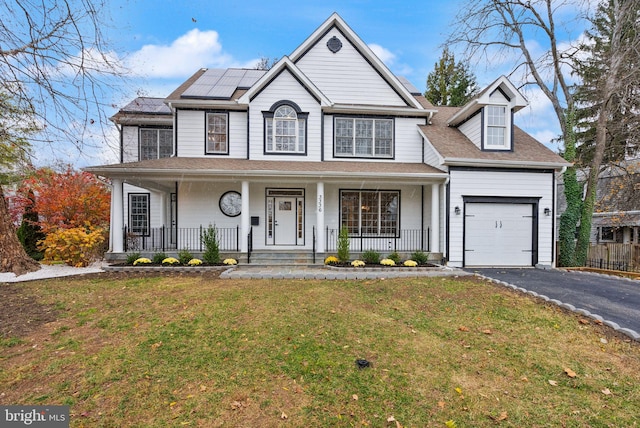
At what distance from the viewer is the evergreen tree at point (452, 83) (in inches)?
971

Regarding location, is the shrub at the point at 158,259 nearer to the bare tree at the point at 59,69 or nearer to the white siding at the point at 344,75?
the bare tree at the point at 59,69

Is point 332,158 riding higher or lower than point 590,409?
higher

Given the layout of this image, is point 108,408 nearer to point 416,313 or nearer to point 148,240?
point 416,313

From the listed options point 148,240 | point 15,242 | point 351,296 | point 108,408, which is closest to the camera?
point 108,408

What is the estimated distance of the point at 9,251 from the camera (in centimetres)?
893

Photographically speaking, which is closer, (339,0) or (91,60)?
(91,60)

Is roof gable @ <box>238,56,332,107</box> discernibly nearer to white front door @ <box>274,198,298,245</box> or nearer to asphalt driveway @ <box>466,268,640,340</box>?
white front door @ <box>274,198,298,245</box>

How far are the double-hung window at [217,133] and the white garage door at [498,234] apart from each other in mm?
9279

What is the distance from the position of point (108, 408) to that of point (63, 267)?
30.5 feet

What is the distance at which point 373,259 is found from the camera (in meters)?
9.90

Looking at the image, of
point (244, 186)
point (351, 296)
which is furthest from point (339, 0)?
point (351, 296)

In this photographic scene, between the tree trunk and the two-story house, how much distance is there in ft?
7.14

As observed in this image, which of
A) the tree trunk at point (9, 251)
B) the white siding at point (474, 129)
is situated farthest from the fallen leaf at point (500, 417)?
the tree trunk at point (9, 251)

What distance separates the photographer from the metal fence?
10.8 m
